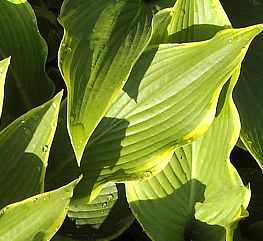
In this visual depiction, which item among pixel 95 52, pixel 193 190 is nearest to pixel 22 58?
pixel 95 52

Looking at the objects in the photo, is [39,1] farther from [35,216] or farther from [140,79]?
[35,216]

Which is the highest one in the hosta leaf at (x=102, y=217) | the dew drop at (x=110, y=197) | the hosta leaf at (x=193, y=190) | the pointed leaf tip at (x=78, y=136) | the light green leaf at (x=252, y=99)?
the pointed leaf tip at (x=78, y=136)

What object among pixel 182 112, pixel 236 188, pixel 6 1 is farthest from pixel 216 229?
pixel 6 1

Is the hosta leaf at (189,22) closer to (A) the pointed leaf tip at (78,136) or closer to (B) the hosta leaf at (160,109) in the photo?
(B) the hosta leaf at (160,109)

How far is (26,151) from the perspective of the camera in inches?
42.1

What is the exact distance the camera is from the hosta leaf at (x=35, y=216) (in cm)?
94

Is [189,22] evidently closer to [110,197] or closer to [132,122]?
[132,122]

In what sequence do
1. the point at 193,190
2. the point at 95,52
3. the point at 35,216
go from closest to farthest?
1. the point at 35,216
2. the point at 95,52
3. the point at 193,190

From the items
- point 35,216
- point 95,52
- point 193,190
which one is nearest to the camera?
point 35,216

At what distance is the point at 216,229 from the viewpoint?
115 cm

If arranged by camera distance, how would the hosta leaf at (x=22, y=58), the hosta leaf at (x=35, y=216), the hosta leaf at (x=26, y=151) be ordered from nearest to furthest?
1. the hosta leaf at (x=35, y=216)
2. the hosta leaf at (x=26, y=151)
3. the hosta leaf at (x=22, y=58)

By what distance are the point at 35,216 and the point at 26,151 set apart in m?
0.15

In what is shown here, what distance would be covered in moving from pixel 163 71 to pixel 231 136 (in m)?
0.15

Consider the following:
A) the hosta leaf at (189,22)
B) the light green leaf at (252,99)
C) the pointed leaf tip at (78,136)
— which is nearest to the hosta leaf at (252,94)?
the light green leaf at (252,99)
